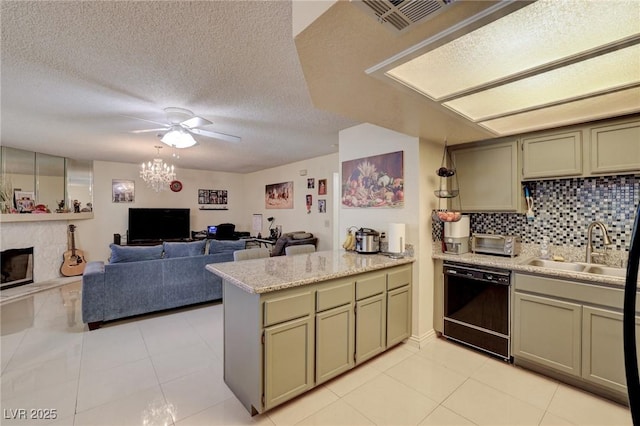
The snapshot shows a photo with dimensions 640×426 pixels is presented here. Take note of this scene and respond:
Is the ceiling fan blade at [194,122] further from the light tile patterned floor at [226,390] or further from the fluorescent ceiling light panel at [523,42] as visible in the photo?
the light tile patterned floor at [226,390]

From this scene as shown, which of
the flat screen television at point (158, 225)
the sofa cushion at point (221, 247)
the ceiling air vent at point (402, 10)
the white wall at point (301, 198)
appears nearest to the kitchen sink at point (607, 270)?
the ceiling air vent at point (402, 10)

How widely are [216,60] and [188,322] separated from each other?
2.95 m

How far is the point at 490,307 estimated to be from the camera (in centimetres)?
259

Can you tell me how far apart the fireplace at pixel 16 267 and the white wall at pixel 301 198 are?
4.44 metres

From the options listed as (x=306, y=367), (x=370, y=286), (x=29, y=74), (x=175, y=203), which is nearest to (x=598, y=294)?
(x=370, y=286)

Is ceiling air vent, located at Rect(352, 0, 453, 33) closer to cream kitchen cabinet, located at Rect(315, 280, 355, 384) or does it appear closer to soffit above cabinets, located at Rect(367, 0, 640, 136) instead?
soffit above cabinets, located at Rect(367, 0, 640, 136)

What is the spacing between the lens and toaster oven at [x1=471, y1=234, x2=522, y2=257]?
9.04 feet

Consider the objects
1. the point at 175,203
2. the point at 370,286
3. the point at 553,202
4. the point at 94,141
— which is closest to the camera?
the point at 370,286

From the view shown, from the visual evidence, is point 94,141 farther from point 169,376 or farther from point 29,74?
point 169,376

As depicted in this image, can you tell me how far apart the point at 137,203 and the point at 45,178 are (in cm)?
161

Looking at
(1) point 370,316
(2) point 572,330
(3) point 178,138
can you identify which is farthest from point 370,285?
(3) point 178,138

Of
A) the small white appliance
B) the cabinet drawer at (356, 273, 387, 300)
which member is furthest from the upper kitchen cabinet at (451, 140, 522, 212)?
the cabinet drawer at (356, 273, 387, 300)

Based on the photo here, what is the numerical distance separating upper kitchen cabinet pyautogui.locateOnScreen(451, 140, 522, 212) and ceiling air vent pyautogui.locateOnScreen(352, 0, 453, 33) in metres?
2.24

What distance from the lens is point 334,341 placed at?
219cm
